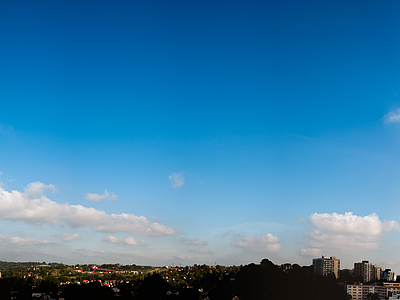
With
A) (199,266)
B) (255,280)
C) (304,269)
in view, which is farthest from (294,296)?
(199,266)

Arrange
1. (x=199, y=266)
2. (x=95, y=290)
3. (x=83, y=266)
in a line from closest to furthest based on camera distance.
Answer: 1. (x=95, y=290)
2. (x=199, y=266)
3. (x=83, y=266)

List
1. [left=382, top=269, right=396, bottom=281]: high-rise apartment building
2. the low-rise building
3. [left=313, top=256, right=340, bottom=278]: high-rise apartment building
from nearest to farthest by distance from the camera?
1. the low-rise building
2. [left=382, top=269, right=396, bottom=281]: high-rise apartment building
3. [left=313, top=256, right=340, bottom=278]: high-rise apartment building

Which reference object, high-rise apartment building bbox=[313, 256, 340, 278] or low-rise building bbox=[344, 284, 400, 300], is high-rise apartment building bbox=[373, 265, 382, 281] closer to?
high-rise apartment building bbox=[313, 256, 340, 278]

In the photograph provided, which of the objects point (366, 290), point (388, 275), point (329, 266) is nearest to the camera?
point (366, 290)

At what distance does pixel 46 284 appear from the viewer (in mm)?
42906

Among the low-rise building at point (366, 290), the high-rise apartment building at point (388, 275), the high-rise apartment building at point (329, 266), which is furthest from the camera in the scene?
the high-rise apartment building at point (329, 266)

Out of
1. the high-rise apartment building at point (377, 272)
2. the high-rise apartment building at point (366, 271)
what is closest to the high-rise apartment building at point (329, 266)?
the high-rise apartment building at point (366, 271)

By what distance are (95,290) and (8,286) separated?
9.72 metres

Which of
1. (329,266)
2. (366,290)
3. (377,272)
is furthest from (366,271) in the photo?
(366,290)

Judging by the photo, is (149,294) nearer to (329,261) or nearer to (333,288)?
(333,288)

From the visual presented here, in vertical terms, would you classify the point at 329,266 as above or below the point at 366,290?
above

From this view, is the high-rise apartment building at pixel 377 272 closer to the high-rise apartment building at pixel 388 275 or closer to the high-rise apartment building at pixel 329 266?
the high-rise apartment building at pixel 388 275

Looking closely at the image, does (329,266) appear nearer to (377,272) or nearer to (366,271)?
(366,271)

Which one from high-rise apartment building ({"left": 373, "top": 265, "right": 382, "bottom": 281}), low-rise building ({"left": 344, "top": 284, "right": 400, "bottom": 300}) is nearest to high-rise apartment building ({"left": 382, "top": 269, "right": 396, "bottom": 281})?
high-rise apartment building ({"left": 373, "top": 265, "right": 382, "bottom": 281})
